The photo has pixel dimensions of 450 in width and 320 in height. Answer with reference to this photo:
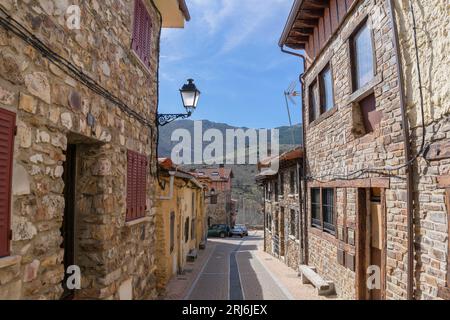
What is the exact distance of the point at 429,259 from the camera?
4453mm

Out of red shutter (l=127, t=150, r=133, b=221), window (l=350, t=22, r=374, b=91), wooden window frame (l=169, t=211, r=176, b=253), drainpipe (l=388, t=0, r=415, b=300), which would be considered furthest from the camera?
wooden window frame (l=169, t=211, r=176, b=253)

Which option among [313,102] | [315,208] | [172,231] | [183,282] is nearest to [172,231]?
[172,231]

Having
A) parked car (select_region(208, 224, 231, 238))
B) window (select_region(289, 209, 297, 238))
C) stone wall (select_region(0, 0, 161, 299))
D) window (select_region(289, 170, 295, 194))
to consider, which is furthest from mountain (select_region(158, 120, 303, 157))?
stone wall (select_region(0, 0, 161, 299))

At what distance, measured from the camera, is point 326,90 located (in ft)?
29.4

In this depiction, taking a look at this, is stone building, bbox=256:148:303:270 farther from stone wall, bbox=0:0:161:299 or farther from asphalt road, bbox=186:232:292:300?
stone wall, bbox=0:0:161:299

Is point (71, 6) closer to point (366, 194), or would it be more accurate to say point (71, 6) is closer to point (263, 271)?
point (366, 194)

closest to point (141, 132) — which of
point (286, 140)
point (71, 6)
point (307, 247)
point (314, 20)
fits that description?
point (71, 6)

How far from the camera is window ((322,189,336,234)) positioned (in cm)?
841

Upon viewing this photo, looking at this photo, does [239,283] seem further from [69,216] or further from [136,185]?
[69,216]

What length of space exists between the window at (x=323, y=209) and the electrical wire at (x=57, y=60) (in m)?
5.38

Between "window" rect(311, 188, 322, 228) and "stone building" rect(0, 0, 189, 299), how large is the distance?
4753mm

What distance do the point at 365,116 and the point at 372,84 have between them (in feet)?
2.56

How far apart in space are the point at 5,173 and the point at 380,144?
5.23m

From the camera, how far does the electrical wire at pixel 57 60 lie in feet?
8.48
